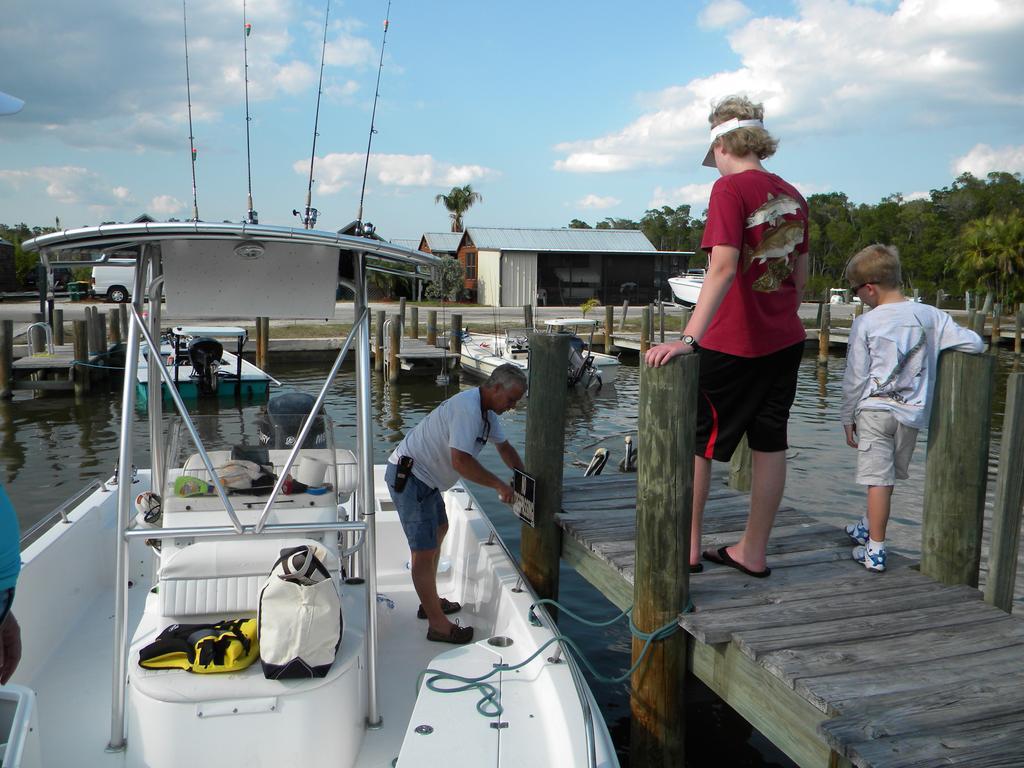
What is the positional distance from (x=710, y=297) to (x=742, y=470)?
277cm

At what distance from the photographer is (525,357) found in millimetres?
20703

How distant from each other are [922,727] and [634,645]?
55.2 inches

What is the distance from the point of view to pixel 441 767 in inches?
116

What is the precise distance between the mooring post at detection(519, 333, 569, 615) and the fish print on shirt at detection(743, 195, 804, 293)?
5.23 feet

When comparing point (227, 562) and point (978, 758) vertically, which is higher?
point (227, 562)

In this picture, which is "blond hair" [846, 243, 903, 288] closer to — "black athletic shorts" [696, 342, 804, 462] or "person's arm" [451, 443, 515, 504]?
"black athletic shorts" [696, 342, 804, 462]

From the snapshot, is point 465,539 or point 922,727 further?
point 465,539

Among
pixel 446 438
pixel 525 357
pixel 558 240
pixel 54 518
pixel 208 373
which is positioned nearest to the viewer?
pixel 446 438

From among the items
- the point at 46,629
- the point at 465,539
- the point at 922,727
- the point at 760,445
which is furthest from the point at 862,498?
the point at 46,629

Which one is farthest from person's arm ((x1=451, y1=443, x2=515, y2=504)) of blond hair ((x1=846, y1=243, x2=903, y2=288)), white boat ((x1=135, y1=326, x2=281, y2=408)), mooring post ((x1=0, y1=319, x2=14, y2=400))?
mooring post ((x1=0, y1=319, x2=14, y2=400))

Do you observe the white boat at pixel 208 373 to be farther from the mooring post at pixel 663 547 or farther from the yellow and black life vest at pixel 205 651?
the mooring post at pixel 663 547

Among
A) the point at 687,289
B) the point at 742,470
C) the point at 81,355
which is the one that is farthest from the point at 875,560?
the point at 687,289

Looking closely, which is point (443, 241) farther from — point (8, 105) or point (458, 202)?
point (8, 105)

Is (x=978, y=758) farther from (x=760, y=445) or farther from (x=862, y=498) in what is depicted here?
(x=862, y=498)
